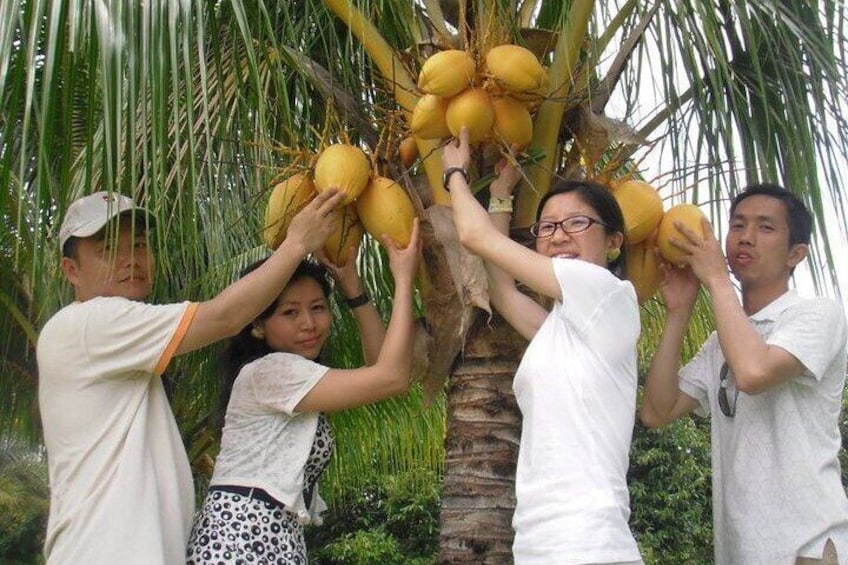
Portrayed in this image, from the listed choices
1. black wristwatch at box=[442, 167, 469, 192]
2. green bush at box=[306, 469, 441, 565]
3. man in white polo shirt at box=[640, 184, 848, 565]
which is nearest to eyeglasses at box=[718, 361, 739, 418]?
man in white polo shirt at box=[640, 184, 848, 565]

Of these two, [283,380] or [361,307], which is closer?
[283,380]

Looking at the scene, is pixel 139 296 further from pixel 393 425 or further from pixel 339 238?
pixel 393 425

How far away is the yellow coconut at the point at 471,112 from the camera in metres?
2.76

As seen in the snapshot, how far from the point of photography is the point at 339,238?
10.1ft

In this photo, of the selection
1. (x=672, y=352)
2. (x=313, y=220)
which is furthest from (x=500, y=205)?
(x=672, y=352)

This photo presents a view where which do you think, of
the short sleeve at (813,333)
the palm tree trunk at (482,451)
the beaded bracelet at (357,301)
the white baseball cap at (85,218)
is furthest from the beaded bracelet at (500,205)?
the white baseball cap at (85,218)

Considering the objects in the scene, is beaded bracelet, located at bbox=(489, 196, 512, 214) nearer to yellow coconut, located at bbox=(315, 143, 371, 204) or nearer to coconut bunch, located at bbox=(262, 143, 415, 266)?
coconut bunch, located at bbox=(262, 143, 415, 266)

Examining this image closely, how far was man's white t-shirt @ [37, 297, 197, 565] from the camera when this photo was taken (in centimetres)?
259

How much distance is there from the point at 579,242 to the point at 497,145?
43 centimetres

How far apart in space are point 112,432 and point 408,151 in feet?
3.81

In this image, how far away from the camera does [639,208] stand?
2.90 meters

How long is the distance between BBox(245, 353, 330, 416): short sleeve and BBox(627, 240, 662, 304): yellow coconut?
0.92m

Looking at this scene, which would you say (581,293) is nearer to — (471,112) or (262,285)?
(471,112)

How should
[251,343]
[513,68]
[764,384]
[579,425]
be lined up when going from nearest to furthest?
1. [579,425]
2. [764,384]
3. [513,68]
4. [251,343]
